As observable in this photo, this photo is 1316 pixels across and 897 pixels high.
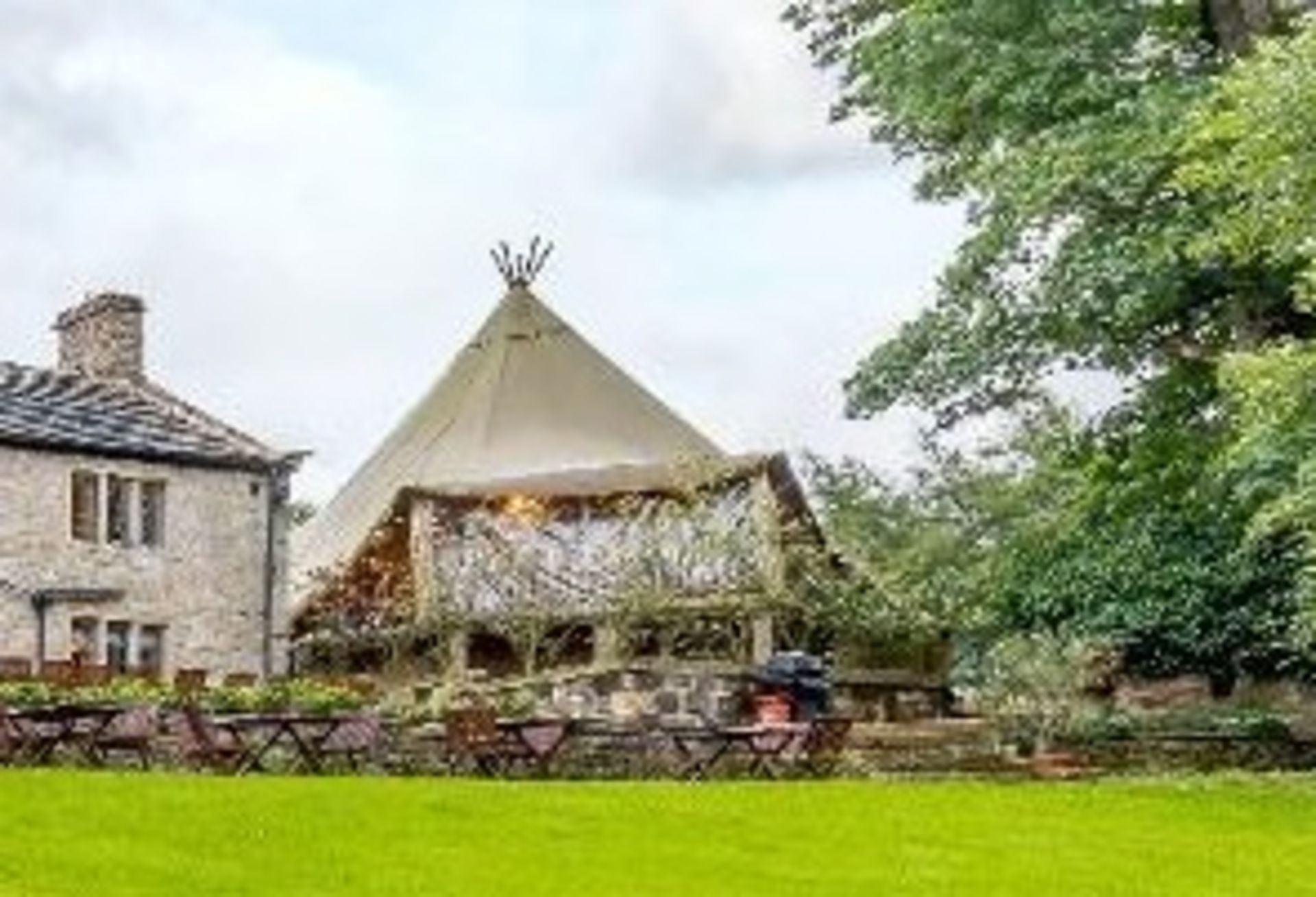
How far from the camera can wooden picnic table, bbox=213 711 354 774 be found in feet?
89.6

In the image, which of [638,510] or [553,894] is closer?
[553,894]

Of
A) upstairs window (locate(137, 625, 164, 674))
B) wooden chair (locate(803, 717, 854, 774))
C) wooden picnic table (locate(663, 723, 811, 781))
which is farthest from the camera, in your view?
upstairs window (locate(137, 625, 164, 674))

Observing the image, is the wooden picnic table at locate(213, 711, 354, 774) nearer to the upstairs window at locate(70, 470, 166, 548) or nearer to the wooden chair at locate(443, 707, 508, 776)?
the wooden chair at locate(443, 707, 508, 776)

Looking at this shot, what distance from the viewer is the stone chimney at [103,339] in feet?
163

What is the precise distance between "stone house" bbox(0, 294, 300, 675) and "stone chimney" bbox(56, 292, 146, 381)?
77cm

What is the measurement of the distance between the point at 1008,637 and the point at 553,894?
23685mm

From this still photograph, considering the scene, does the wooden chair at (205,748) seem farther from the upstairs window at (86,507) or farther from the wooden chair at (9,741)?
the upstairs window at (86,507)

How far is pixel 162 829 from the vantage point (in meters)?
20.3

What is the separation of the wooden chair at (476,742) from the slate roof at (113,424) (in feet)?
54.8

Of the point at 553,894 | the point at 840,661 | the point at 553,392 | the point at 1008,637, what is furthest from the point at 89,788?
the point at 553,392

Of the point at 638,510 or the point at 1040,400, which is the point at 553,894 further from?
the point at 638,510

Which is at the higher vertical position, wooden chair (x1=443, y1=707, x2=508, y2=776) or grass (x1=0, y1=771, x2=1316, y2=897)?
wooden chair (x1=443, y1=707, x2=508, y2=776)

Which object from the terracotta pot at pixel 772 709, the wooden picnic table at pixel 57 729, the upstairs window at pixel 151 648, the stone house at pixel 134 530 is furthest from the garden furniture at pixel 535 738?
the upstairs window at pixel 151 648

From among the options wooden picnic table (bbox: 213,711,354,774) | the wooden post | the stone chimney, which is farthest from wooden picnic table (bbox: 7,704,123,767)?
the stone chimney
